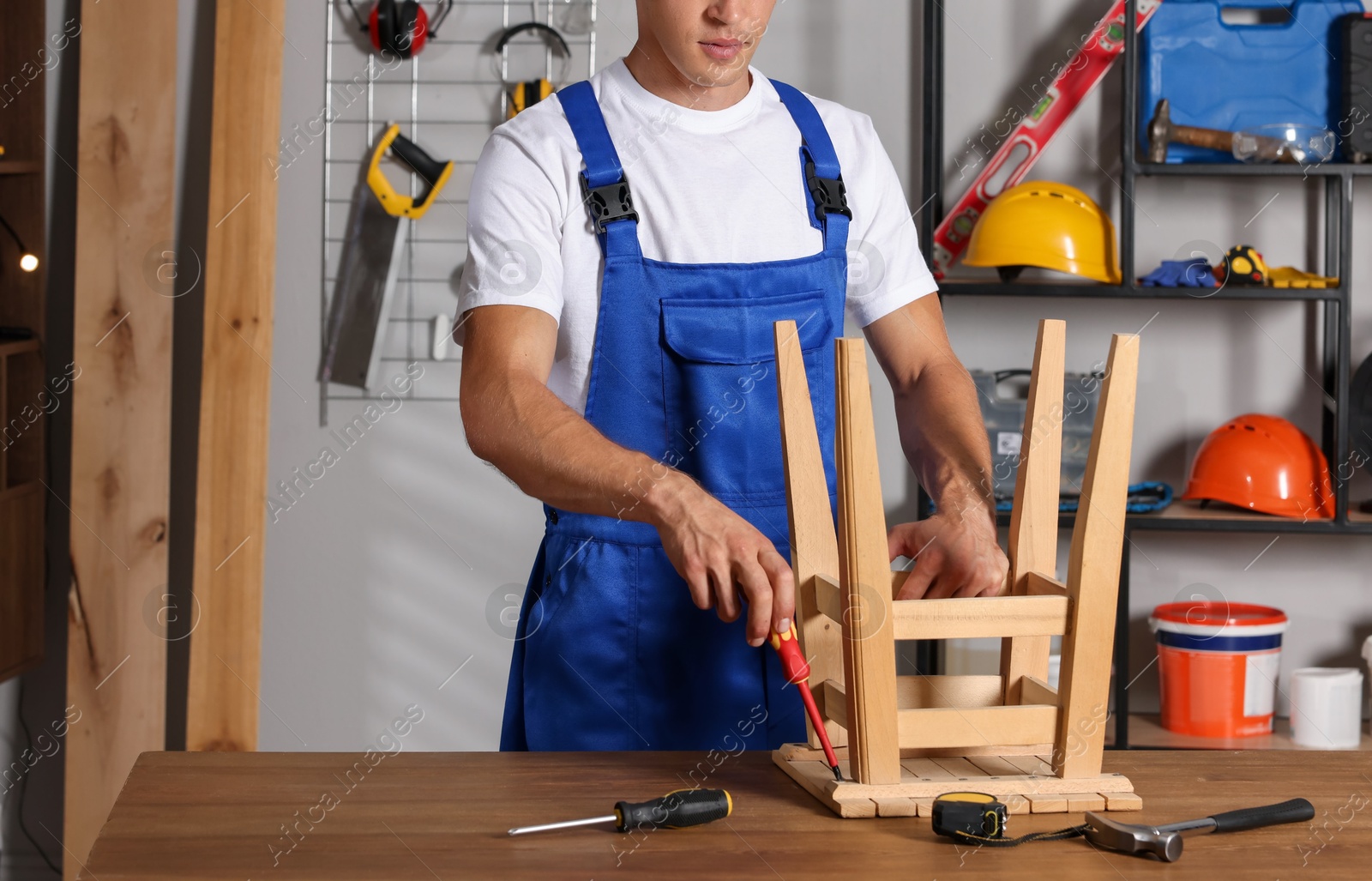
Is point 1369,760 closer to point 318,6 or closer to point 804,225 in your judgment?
point 804,225

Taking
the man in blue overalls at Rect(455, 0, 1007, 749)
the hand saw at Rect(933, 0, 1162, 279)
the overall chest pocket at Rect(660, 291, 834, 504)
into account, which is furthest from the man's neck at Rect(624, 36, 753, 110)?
the hand saw at Rect(933, 0, 1162, 279)

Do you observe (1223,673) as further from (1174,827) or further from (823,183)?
(1174,827)

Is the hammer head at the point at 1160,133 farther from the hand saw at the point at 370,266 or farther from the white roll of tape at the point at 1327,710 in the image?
the hand saw at the point at 370,266

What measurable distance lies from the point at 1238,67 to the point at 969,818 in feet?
7.05

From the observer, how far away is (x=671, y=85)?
1.49 meters

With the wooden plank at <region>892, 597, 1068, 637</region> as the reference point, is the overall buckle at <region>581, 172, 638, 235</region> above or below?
above

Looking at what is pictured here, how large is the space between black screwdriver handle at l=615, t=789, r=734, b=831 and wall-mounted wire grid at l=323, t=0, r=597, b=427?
187 cm

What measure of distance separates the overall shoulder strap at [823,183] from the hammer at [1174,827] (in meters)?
0.75

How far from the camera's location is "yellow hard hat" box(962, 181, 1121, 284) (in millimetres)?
2432

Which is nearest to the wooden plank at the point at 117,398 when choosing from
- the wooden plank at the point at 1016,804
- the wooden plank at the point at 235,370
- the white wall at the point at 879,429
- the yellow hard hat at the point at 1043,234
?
the wooden plank at the point at 235,370

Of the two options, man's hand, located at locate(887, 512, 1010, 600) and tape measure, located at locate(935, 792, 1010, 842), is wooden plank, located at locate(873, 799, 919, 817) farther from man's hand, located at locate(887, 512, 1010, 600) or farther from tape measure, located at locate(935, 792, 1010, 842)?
man's hand, located at locate(887, 512, 1010, 600)

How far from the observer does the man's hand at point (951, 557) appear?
45.7 inches

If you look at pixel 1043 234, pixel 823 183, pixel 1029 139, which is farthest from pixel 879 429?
pixel 823 183

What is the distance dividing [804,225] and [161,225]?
1.66 metres
